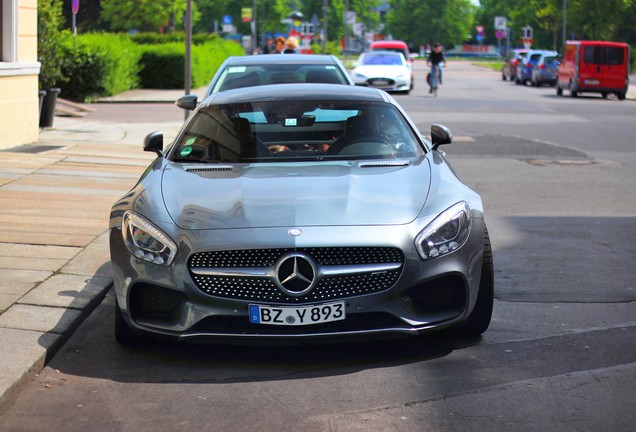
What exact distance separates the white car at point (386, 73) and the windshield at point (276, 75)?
23273 mm

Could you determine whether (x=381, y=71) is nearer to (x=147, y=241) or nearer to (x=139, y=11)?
(x=139, y=11)

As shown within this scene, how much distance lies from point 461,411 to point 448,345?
1265mm

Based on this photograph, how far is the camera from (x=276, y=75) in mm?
13844

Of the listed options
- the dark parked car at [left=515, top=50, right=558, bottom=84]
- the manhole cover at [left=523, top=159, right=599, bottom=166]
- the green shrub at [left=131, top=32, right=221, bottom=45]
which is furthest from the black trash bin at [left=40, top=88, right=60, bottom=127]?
the dark parked car at [left=515, top=50, right=558, bottom=84]

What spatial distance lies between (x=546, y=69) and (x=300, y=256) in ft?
149

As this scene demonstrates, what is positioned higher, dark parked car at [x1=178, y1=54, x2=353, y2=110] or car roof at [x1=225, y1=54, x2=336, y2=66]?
car roof at [x1=225, y1=54, x2=336, y2=66]

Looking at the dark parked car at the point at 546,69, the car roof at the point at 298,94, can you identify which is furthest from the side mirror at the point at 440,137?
the dark parked car at the point at 546,69

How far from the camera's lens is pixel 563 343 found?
6434mm

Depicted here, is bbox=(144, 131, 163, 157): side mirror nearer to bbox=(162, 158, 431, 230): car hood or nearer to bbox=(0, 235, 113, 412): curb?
bbox=(162, 158, 431, 230): car hood

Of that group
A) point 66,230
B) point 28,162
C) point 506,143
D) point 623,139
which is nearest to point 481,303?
point 66,230

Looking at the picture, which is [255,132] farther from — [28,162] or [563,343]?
[28,162]

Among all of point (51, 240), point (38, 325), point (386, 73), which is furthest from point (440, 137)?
point (386, 73)

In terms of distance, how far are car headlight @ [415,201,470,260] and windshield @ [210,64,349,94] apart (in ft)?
25.1

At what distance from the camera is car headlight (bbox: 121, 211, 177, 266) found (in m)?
5.98
